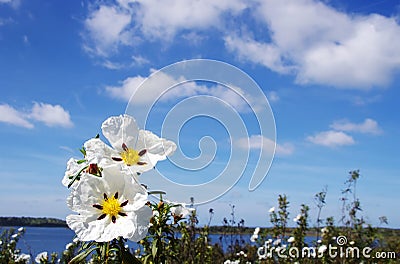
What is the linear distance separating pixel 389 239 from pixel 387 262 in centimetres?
83

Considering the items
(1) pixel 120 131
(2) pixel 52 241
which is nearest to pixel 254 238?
(2) pixel 52 241

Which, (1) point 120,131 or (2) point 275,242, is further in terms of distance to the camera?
(2) point 275,242

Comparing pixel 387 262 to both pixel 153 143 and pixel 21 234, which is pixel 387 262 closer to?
pixel 21 234

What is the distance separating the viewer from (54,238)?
732 centimetres

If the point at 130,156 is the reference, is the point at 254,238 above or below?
below

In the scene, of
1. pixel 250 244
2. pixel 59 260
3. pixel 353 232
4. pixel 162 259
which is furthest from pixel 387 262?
pixel 162 259

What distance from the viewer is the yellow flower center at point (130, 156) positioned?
64.6 inches

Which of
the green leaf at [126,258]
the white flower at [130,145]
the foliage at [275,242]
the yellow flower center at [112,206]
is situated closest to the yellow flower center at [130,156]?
the white flower at [130,145]

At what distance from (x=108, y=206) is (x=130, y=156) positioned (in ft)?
0.65

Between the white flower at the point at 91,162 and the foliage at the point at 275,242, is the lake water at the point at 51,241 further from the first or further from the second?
the white flower at the point at 91,162

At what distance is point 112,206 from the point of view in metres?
1.56

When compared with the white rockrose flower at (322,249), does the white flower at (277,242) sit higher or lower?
higher

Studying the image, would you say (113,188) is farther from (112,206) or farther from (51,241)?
(51,241)

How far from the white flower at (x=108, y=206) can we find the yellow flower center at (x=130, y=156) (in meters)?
0.08
